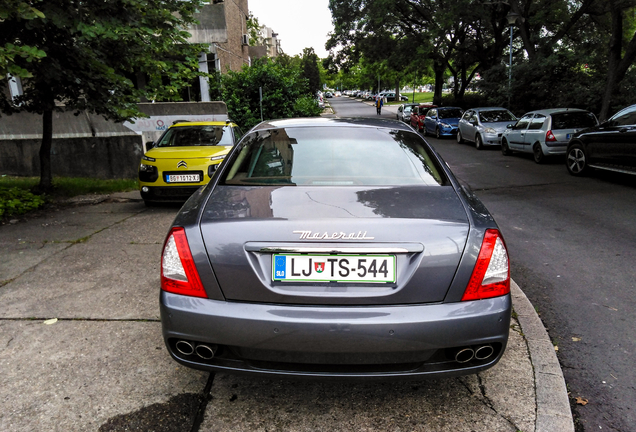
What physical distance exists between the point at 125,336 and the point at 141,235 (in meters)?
3.14

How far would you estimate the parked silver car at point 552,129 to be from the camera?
13.1 m

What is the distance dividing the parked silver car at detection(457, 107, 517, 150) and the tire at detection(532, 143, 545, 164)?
3718 mm

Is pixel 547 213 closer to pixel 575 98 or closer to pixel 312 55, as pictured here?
pixel 575 98

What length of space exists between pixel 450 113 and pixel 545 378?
22925mm

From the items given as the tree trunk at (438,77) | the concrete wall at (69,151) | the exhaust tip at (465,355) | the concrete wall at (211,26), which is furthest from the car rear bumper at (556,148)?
the tree trunk at (438,77)

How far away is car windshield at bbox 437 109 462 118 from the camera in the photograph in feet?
78.6

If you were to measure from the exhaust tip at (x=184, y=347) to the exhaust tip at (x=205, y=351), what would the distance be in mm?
33

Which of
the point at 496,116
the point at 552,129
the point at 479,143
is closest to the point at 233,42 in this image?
the point at 496,116

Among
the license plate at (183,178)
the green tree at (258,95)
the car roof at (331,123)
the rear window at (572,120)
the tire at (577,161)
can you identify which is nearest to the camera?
the car roof at (331,123)

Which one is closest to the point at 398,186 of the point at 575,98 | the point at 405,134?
the point at 405,134

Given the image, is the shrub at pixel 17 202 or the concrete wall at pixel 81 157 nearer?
the shrub at pixel 17 202

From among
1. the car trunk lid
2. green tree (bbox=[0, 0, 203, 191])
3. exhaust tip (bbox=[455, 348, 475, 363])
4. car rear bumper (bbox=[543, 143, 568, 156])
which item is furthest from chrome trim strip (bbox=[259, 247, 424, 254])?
car rear bumper (bbox=[543, 143, 568, 156])

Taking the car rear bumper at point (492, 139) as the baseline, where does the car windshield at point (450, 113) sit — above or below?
above

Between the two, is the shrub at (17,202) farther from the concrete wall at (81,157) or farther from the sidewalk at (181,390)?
the sidewalk at (181,390)
